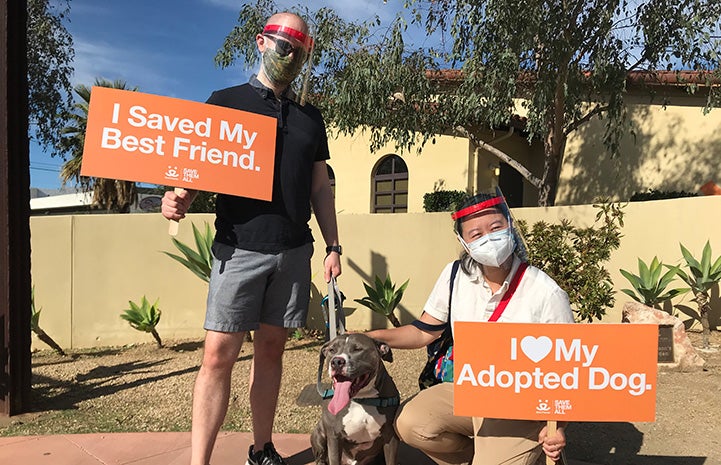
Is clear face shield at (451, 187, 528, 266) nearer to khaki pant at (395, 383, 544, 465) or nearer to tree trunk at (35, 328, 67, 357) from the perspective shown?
khaki pant at (395, 383, 544, 465)

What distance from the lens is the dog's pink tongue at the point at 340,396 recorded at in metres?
2.36

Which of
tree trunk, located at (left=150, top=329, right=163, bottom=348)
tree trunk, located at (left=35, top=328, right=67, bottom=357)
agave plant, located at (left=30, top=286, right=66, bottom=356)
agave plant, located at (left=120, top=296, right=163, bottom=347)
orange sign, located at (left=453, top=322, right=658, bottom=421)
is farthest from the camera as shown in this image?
tree trunk, located at (left=150, top=329, right=163, bottom=348)

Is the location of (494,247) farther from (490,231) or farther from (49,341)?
(49,341)

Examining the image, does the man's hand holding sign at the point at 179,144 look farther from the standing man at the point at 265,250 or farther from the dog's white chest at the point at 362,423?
the dog's white chest at the point at 362,423

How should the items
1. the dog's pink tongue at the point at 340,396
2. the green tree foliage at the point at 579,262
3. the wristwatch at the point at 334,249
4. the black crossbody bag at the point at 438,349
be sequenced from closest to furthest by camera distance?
the dog's pink tongue at the point at 340,396, the black crossbody bag at the point at 438,349, the wristwatch at the point at 334,249, the green tree foliage at the point at 579,262

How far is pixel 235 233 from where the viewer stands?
2.57 meters

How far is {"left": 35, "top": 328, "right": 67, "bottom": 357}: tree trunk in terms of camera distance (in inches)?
231

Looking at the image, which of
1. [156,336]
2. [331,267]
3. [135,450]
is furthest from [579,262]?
[156,336]

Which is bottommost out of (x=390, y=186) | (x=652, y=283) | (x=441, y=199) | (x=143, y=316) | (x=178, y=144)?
(x=143, y=316)

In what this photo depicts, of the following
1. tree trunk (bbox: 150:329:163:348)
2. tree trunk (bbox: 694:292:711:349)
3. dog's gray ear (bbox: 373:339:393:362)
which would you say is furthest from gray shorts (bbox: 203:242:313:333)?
tree trunk (bbox: 694:292:711:349)

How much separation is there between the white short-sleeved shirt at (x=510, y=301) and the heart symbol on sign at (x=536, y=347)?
23cm

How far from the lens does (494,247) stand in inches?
97.0

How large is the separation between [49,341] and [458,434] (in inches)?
207

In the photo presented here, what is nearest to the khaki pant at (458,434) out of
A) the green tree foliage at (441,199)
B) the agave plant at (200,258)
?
the agave plant at (200,258)
